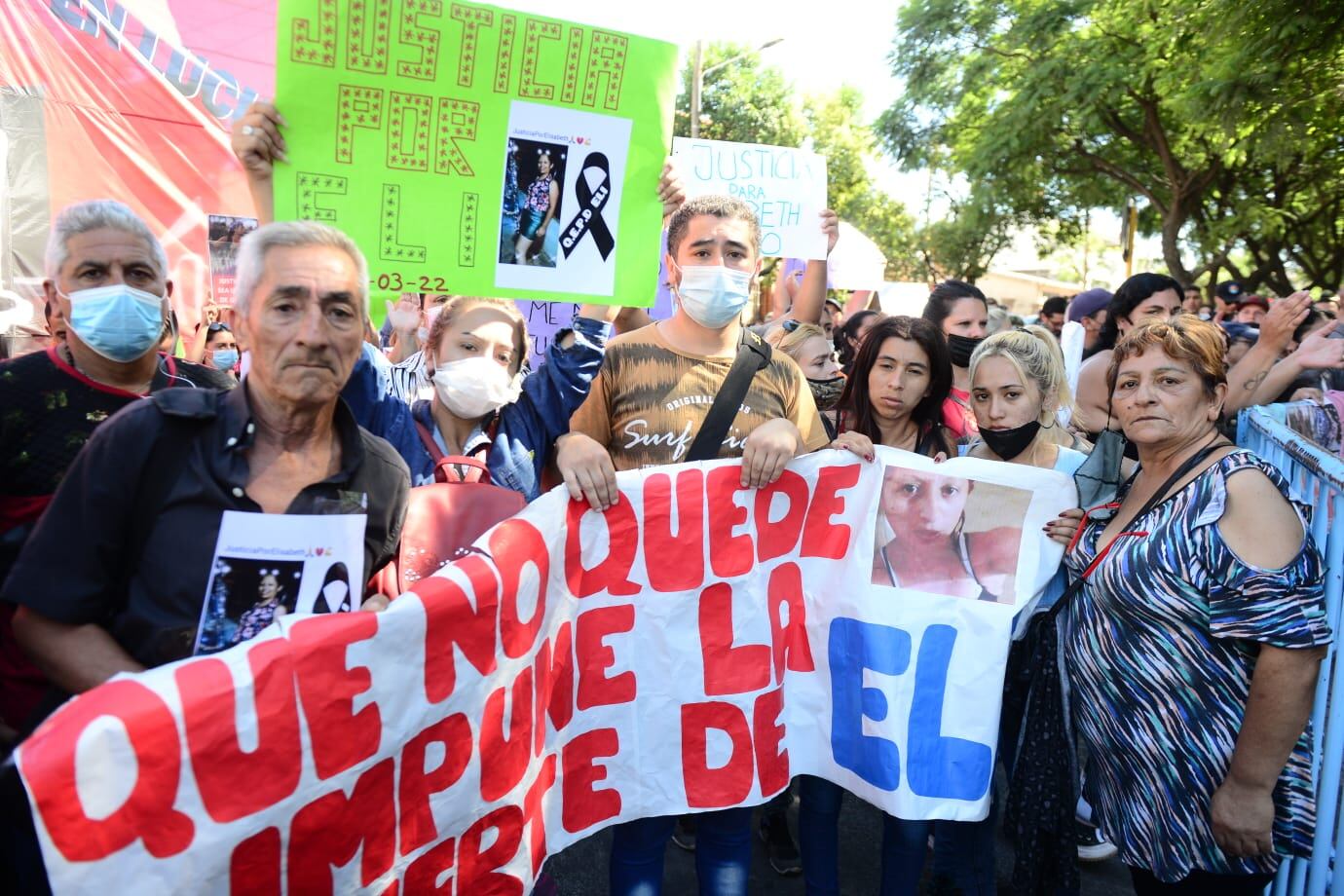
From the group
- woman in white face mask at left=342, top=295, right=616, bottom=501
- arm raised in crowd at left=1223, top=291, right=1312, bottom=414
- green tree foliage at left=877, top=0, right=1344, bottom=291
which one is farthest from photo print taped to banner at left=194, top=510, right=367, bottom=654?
green tree foliage at left=877, top=0, right=1344, bottom=291

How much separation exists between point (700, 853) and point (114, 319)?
2109 mm

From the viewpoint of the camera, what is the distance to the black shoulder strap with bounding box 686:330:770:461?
2.73 metres

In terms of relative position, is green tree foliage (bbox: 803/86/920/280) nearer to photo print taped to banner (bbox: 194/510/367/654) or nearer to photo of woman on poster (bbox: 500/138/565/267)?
photo of woman on poster (bbox: 500/138/565/267)

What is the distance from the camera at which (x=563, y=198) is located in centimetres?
285

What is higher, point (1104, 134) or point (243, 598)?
point (1104, 134)

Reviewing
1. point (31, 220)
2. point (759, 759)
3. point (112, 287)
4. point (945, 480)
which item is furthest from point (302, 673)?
point (31, 220)

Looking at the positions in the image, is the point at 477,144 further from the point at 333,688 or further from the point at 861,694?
the point at 861,694

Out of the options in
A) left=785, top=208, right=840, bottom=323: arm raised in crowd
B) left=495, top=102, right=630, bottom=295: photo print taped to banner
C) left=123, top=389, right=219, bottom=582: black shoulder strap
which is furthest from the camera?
left=785, top=208, right=840, bottom=323: arm raised in crowd

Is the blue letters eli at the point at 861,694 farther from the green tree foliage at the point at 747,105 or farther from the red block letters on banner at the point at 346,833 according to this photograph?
the green tree foliage at the point at 747,105

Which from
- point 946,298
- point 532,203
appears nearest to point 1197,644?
point 532,203

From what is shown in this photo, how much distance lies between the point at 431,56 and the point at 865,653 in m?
2.08

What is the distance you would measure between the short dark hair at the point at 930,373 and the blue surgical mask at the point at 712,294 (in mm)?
712

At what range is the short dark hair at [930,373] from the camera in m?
3.27

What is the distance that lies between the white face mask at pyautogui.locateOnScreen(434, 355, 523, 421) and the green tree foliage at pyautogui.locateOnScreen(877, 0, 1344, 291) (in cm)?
955
